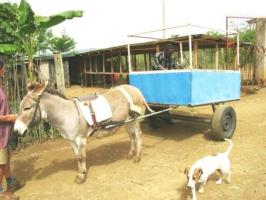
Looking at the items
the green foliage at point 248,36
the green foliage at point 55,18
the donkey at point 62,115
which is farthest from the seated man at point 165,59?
the green foliage at point 248,36

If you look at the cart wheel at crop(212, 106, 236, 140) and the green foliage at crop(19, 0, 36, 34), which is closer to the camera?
the cart wheel at crop(212, 106, 236, 140)

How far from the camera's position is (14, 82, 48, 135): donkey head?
445 cm

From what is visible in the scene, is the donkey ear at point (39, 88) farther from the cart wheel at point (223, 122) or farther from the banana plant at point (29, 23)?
the cart wheel at point (223, 122)

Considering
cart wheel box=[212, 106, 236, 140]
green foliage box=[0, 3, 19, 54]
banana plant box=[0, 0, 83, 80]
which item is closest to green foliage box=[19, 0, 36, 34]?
banana plant box=[0, 0, 83, 80]

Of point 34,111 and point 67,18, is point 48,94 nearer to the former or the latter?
point 34,111

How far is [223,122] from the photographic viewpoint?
6.76 meters

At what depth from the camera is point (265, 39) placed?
15742 mm

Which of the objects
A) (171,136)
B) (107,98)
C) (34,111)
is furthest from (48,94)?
(171,136)

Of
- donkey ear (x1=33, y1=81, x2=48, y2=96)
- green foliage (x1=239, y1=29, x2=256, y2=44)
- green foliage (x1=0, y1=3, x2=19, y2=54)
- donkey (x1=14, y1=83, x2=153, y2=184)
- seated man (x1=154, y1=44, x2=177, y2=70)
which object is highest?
green foliage (x1=239, y1=29, x2=256, y2=44)

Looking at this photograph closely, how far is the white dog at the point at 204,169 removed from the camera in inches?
152

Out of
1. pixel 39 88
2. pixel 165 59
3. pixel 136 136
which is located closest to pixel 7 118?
pixel 39 88

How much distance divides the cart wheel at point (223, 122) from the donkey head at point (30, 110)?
3.66 meters

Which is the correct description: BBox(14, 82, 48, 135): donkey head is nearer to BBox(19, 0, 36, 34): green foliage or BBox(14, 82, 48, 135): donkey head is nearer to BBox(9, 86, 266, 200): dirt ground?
BBox(9, 86, 266, 200): dirt ground

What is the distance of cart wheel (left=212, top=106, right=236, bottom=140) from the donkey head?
3.66 metres
